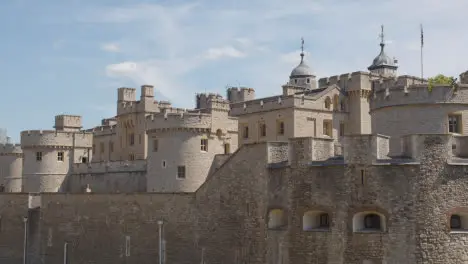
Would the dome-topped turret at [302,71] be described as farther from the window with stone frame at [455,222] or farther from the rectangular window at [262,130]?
the window with stone frame at [455,222]

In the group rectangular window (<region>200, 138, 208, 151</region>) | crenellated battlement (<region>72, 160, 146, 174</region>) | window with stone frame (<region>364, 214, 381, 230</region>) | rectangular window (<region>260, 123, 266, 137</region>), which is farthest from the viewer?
rectangular window (<region>260, 123, 266, 137</region>)

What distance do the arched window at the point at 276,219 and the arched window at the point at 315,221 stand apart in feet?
4.48

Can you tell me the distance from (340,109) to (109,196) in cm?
1903

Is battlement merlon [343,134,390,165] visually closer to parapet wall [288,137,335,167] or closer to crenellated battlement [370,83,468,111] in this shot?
parapet wall [288,137,335,167]

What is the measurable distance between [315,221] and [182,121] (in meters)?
13.3

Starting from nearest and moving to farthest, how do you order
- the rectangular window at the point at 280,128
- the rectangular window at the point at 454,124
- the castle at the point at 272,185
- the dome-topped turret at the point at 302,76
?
the castle at the point at 272,185, the rectangular window at the point at 454,124, the rectangular window at the point at 280,128, the dome-topped turret at the point at 302,76

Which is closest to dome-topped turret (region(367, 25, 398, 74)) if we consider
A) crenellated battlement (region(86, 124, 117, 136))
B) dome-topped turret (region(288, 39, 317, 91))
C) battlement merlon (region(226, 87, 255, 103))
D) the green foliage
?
dome-topped turret (region(288, 39, 317, 91))

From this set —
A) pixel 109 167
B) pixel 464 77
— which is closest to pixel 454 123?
pixel 464 77

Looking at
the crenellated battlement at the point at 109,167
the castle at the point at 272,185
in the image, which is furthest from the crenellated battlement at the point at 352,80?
the crenellated battlement at the point at 109,167

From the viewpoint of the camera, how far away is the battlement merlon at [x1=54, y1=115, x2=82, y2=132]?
60438 millimetres

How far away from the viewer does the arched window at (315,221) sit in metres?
30.4

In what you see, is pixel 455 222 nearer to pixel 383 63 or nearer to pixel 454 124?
pixel 454 124

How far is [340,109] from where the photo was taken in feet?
168

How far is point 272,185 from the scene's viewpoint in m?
31.6
